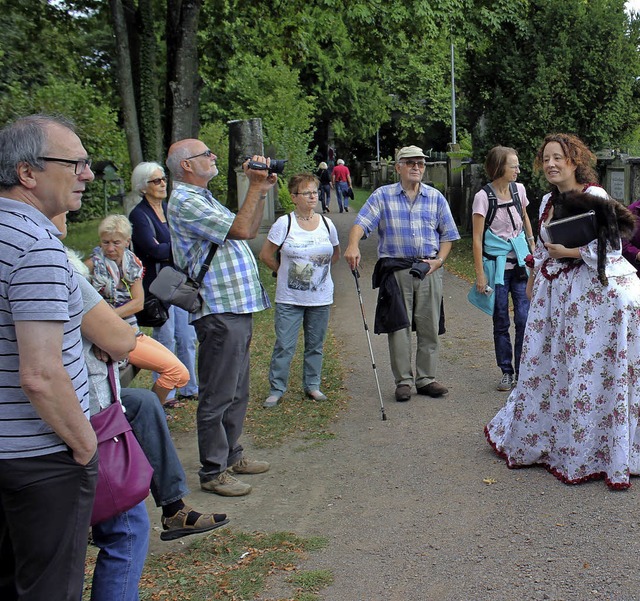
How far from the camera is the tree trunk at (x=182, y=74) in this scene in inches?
589

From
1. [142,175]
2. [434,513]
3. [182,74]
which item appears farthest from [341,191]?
[434,513]

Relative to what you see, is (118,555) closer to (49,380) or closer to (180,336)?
(49,380)

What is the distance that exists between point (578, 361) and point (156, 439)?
273cm

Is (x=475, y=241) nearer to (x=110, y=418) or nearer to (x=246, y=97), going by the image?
(x=110, y=418)

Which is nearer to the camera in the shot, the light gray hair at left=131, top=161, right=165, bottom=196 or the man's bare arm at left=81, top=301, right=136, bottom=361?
the man's bare arm at left=81, top=301, right=136, bottom=361

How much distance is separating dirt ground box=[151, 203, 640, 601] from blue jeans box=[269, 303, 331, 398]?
0.65 m

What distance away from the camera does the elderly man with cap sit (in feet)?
24.7

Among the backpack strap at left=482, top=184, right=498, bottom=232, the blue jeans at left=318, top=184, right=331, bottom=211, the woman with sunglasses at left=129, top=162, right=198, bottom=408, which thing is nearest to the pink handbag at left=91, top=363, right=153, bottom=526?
the woman with sunglasses at left=129, top=162, right=198, bottom=408

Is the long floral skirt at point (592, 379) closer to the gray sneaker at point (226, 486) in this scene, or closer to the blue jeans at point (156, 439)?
the gray sneaker at point (226, 486)

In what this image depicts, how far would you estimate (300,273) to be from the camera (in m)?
7.65

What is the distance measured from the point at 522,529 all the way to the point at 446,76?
4618 cm

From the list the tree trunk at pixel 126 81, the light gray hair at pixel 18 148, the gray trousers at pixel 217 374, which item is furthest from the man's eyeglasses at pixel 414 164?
the tree trunk at pixel 126 81

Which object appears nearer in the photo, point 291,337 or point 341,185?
point 291,337

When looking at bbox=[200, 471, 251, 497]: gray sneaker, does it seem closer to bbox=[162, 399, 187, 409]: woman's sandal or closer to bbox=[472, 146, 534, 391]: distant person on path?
bbox=[162, 399, 187, 409]: woman's sandal
